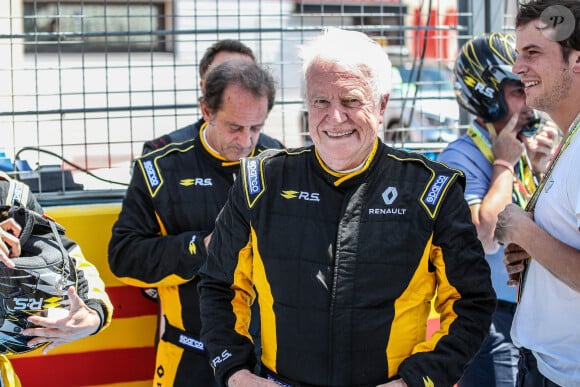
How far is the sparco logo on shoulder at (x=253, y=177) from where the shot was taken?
2.69 meters

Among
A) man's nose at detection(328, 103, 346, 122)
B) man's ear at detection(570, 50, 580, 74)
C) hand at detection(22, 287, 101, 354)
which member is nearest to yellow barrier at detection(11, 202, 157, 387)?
hand at detection(22, 287, 101, 354)

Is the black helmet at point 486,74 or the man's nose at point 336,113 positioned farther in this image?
the black helmet at point 486,74

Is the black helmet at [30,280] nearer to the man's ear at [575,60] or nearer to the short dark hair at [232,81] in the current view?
the short dark hair at [232,81]

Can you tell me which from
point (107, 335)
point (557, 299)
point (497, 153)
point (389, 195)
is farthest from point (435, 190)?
point (107, 335)

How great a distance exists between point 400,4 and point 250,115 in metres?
1.77

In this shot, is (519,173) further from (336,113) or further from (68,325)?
(68,325)

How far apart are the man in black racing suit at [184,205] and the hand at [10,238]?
0.61 metres

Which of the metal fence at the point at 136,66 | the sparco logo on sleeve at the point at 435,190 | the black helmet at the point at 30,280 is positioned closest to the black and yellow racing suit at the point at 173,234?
the black helmet at the point at 30,280

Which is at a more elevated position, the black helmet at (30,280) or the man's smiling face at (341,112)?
the man's smiling face at (341,112)

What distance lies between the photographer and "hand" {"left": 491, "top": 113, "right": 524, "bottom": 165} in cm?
351

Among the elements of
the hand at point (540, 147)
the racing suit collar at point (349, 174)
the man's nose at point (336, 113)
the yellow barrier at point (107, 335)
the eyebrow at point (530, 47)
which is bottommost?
the yellow barrier at point (107, 335)

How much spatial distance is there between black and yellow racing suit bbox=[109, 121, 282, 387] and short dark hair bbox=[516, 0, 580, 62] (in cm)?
133

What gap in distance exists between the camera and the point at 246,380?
2598 millimetres

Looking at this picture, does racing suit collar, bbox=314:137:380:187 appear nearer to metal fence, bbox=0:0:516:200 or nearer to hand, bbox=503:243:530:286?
hand, bbox=503:243:530:286
